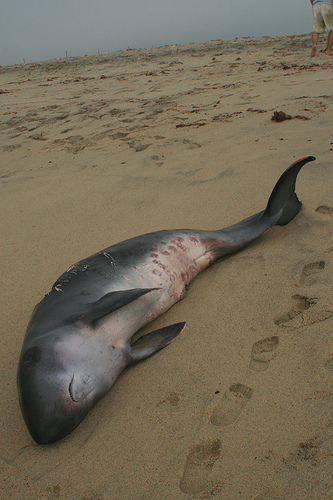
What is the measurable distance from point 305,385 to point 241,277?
85 centimetres

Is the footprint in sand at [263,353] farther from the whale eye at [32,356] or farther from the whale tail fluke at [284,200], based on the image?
the whale tail fluke at [284,200]

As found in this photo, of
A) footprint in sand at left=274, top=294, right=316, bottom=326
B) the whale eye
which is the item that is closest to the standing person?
footprint in sand at left=274, top=294, right=316, bottom=326

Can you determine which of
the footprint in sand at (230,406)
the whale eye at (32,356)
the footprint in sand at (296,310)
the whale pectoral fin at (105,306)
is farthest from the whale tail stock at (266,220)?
the whale eye at (32,356)

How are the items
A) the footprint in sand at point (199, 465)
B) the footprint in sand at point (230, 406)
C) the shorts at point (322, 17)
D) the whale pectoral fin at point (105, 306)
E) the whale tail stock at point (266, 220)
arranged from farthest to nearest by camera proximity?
the shorts at point (322, 17) → the whale tail stock at point (266, 220) → the whale pectoral fin at point (105, 306) → the footprint in sand at point (230, 406) → the footprint in sand at point (199, 465)

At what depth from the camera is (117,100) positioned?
6.73m

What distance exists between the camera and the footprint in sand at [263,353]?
165 centimetres

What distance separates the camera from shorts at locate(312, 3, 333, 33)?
7.81 m

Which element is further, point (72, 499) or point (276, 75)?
point (276, 75)

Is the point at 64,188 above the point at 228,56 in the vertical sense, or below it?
below

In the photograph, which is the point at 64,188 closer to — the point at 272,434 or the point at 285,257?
the point at 285,257

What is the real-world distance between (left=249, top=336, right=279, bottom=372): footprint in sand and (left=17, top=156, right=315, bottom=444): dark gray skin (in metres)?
0.41

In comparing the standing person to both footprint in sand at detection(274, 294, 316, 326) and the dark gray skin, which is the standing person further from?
footprint in sand at detection(274, 294, 316, 326)

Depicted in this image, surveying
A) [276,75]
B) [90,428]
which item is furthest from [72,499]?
[276,75]

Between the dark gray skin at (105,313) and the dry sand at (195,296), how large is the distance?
0.28ft
